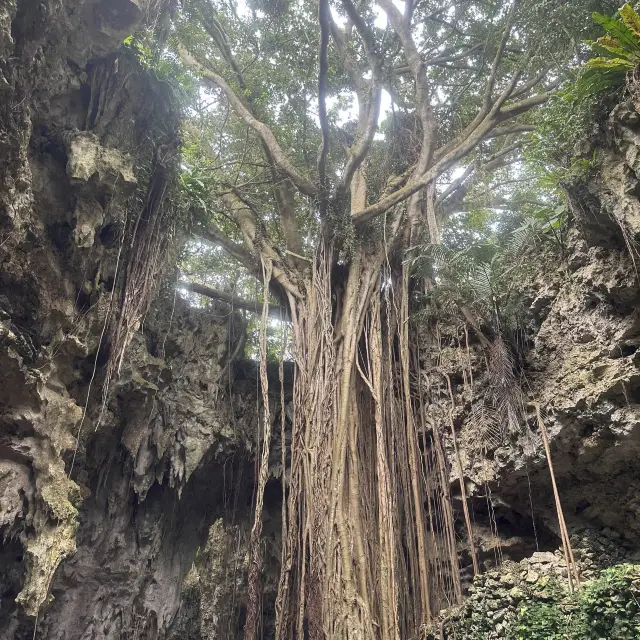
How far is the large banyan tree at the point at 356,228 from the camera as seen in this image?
373 cm

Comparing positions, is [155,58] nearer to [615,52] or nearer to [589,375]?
[615,52]

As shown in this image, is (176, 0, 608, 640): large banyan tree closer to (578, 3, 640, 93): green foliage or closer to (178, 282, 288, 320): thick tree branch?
(178, 282, 288, 320): thick tree branch

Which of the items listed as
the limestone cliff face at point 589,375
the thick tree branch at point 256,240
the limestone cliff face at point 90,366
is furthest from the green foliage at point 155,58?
the limestone cliff face at point 589,375

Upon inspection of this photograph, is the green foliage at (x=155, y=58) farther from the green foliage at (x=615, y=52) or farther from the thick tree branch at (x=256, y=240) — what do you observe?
the green foliage at (x=615, y=52)

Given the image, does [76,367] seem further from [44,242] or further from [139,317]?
[44,242]

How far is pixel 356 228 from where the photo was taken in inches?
198

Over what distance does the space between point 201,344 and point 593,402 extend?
12.6 ft

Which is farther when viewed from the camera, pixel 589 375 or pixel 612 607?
pixel 589 375

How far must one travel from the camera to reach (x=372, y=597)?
3467mm

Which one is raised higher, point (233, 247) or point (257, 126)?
point (257, 126)

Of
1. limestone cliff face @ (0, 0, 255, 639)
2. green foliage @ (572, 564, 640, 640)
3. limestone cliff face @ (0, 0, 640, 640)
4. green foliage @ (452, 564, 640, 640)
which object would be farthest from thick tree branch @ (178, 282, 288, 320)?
green foliage @ (572, 564, 640, 640)

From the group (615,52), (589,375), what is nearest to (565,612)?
(589,375)

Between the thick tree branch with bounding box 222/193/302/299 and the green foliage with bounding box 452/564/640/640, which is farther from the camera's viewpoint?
the thick tree branch with bounding box 222/193/302/299

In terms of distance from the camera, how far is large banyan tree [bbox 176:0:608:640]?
12.2 ft
